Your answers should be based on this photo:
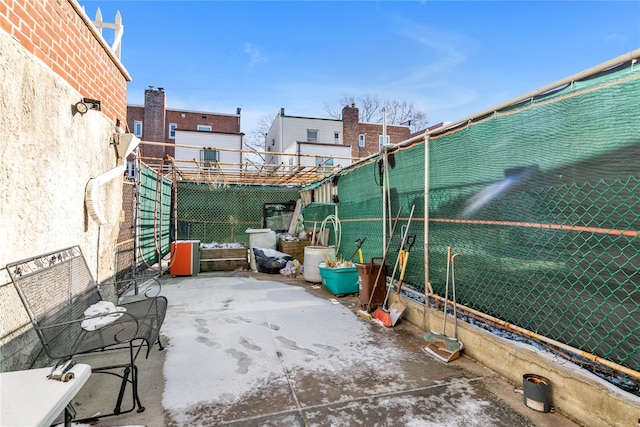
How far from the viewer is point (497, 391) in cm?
226

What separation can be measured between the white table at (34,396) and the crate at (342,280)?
398cm

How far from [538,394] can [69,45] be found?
4.73 m

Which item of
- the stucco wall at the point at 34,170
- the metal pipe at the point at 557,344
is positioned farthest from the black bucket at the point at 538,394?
the stucco wall at the point at 34,170

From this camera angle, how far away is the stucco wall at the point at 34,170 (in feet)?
6.29

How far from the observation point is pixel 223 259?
7531 millimetres

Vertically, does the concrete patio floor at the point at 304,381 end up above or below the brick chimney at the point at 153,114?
below

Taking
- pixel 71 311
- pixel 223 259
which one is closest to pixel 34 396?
pixel 71 311

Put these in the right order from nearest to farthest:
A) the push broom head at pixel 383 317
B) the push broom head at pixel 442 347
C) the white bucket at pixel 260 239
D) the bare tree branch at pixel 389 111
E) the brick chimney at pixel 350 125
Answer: the push broom head at pixel 442 347
the push broom head at pixel 383 317
the white bucket at pixel 260 239
the brick chimney at pixel 350 125
the bare tree branch at pixel 389 111

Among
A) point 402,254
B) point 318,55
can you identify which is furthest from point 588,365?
point 318,55

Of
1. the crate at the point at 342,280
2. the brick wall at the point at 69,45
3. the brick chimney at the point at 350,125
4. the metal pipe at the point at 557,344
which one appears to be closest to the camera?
the metal pipe at the point at 557,344

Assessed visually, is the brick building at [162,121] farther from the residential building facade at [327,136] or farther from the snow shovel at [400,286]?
the snow shovel at [400,286]

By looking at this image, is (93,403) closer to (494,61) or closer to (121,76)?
(121,76)

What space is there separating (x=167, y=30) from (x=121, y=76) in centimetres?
286

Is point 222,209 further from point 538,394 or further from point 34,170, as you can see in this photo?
point 538,394
